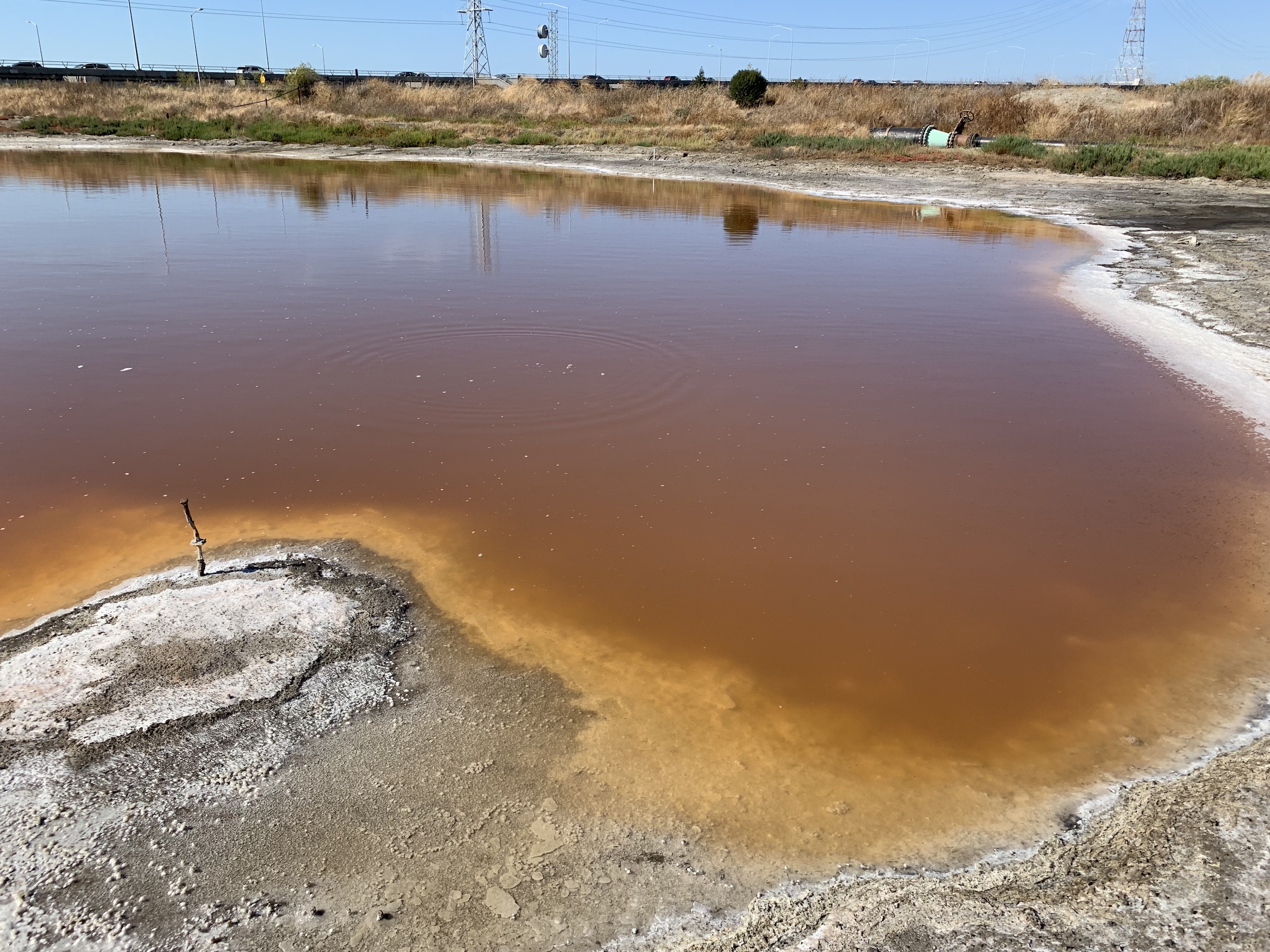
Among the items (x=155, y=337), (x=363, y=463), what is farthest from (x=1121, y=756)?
(x=155, y=337)

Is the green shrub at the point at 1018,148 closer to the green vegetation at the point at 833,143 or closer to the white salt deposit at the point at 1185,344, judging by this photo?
the green vegetation at the point at 833,143

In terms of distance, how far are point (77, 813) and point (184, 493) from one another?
126 inches

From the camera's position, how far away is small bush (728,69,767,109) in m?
46.2

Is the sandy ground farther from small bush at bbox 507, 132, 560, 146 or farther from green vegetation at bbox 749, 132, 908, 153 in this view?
small bush at bbox 507, 132, 560, 146

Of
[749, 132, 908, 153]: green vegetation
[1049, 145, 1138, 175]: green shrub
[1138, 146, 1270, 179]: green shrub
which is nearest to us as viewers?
[1138, 146, 1270, 179]: green shrub

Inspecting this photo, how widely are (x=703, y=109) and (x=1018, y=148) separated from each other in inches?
787

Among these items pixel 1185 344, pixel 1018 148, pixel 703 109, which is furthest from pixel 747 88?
pixel 1185 344

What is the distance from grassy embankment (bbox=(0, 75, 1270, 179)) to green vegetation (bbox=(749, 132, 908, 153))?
76 mm

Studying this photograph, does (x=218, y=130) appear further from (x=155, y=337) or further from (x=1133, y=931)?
(x=1133, y=931)

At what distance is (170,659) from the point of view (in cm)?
440

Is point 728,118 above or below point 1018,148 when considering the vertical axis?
above

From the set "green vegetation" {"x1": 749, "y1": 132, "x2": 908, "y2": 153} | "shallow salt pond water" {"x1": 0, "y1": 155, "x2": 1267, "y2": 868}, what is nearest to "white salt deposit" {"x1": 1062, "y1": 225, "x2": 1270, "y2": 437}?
"shallow salt pond water" {"x1": 0, "y1": 155, "x2": 1267, "y2": 868}

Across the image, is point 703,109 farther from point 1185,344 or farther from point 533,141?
point 1185,344

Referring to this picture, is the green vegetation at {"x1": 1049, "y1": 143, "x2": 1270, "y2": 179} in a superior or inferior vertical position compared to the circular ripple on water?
superior
